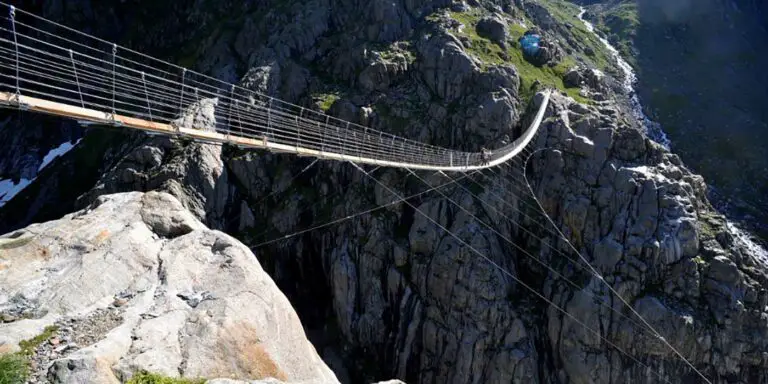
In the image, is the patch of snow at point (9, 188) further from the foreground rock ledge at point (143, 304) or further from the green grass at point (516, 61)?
the foreground rock ledge at point (143, 304)

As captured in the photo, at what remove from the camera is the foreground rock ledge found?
1038cm

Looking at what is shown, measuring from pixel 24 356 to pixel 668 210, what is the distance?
153 ft

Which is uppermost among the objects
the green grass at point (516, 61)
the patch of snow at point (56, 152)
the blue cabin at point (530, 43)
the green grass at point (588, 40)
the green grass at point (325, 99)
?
the green grass at point (588, 40)

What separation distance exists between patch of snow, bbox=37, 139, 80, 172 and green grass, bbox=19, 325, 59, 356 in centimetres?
7477

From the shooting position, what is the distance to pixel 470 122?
52.3 m

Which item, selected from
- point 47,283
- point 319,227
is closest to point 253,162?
point 319,227

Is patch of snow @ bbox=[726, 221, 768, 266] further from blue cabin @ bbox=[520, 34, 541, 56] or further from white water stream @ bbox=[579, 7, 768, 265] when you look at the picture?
blue cabin @ bbox=[520, 34, 541, 56]

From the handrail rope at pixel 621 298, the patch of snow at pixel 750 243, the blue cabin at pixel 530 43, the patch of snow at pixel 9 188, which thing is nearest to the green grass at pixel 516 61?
the blue cabin at pixel 530 43

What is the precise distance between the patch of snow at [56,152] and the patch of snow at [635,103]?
3250 inches

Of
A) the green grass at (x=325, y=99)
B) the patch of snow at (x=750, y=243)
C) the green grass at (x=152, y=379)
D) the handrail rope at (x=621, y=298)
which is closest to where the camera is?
the green grass at (x=152, y=379)

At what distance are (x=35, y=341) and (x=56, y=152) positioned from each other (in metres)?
77.8

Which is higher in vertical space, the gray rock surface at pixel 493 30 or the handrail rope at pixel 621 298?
the gray rock surface at pixel 493 30

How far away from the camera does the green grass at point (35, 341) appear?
9906 mm

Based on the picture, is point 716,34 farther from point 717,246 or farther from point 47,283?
point 47,283
